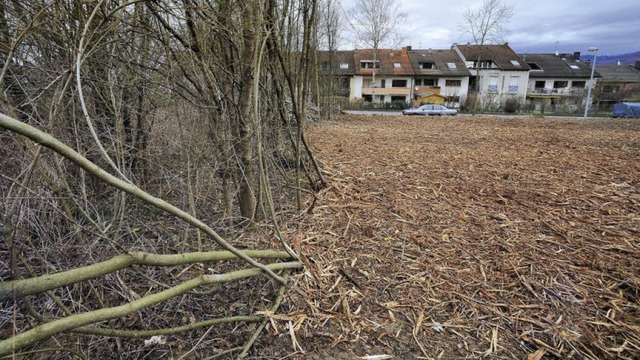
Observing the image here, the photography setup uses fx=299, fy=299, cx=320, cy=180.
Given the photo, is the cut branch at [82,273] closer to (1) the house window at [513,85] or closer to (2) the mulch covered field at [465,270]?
(2) the mulch covered field at [465,270]

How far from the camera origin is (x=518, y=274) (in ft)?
7.03

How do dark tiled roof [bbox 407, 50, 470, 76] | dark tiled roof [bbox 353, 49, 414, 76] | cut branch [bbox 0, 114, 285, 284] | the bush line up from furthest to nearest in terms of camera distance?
dark tiled roof [bbox 353, 49, 414, 76] < dark tiled roof [bbox 407, 50, 470, 76] < the bush < cut branch [bbox 0, 114, 285, 284]

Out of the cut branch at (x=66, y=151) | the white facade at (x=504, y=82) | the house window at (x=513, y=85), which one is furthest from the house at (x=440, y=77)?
the cut branch at (x=66, y=151)

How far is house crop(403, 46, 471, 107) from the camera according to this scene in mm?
38406

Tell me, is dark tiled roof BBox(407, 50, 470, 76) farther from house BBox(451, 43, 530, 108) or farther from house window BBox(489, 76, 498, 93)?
house window BBox(489, 76, 498, 93)

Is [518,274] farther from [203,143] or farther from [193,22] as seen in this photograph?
[193,22]

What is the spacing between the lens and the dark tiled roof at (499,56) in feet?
126

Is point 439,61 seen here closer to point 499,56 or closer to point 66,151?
point 499,56

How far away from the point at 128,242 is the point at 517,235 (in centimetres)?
328

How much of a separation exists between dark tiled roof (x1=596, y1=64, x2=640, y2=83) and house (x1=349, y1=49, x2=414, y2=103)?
28.2 metres

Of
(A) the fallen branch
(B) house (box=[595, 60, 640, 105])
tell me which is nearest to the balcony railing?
(B) house (box=[595, 60, 640, 105])

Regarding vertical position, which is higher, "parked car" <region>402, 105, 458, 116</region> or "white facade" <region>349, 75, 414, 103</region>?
"white facade" <region>349, 75, 414, 103</region>

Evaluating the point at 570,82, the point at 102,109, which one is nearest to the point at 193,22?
the point at 102,109

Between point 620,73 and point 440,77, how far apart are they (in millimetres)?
30282
